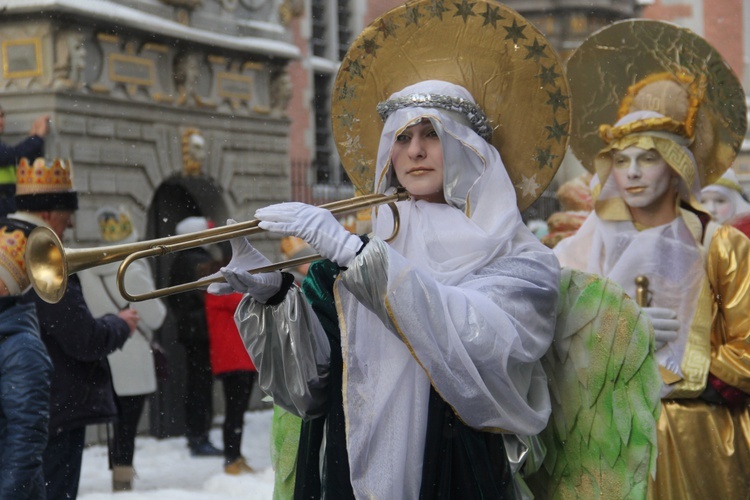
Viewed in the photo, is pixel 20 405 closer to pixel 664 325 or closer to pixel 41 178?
pixel 41 178

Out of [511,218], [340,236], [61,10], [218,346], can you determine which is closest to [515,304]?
[511,218]

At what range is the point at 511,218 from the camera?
Result: 413cm

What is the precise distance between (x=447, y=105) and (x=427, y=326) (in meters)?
0.82

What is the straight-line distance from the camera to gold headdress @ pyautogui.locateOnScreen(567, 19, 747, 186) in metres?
6.25

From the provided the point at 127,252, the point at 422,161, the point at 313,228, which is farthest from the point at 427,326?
the point at 127,252

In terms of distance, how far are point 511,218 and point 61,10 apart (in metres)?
9.45

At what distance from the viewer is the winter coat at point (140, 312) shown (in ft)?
27.8

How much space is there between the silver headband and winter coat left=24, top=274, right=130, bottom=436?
2741 millimetres

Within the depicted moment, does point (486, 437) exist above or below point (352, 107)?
below

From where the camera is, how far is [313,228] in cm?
369

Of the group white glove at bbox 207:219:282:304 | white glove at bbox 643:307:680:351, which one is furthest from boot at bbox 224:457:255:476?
white glove at bbox 207:219:282:304

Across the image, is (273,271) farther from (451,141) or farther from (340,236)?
(451,141)

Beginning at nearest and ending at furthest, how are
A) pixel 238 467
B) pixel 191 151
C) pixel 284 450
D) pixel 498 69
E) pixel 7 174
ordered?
pixel 498 69, pixel 284 450, pixel 7 174, pixel 238 467, pixel 191 151

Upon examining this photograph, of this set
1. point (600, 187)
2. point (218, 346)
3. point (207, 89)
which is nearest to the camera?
point (600, 187)
